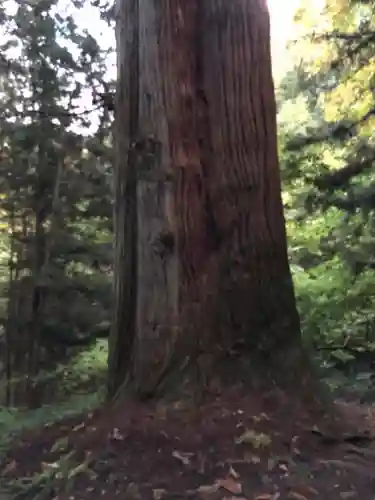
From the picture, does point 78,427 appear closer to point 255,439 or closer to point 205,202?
point 255,439

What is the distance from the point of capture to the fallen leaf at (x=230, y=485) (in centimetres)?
361

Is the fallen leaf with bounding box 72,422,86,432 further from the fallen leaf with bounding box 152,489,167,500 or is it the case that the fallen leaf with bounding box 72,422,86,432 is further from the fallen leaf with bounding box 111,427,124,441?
the fallen leaf with bounding box 152,489,167,500

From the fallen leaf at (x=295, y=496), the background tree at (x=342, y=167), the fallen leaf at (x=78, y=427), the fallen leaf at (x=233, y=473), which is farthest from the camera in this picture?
the background tree at (x=342, y=167)

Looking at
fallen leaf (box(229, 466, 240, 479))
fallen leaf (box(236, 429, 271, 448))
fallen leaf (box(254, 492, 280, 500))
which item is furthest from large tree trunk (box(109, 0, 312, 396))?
fallen leaf (box(254, 492, 280, 500))

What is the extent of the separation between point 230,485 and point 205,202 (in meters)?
1.79

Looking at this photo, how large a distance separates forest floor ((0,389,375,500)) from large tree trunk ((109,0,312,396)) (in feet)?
1.02

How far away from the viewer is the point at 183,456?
12.8ft

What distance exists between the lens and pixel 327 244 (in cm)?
1017

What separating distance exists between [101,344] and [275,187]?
32.2ft

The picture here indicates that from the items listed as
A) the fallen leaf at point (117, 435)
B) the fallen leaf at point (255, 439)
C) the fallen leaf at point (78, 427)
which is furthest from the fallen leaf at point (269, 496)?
the fallen leaf at point (78, 427)

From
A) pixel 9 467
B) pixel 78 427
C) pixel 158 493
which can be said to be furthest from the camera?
pixel 78 427

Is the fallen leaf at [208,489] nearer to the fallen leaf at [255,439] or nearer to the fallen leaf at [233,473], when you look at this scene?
the fallen leaf at [233,473]

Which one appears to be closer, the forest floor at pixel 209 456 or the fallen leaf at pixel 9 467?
the forest floor at pixel 209 456

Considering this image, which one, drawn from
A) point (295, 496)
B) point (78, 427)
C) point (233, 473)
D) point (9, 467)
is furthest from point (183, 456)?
point (9, 467)
